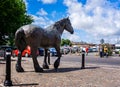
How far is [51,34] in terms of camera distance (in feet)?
57.9

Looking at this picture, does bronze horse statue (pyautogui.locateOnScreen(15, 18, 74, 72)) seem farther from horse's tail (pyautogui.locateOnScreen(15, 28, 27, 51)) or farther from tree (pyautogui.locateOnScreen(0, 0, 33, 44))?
tree (pyautogui.locateOnScreen(0, 0, 33, 44))

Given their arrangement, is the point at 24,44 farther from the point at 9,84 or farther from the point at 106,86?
the point at 106,86

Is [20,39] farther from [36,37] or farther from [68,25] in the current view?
[68,25]

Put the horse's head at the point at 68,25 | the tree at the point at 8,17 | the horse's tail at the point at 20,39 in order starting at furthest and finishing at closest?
the tree at the point at 8,17
the horse's head at the point at 68,25
the horse's tail at the point at 20,39

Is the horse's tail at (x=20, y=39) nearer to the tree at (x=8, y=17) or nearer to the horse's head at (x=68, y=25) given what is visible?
the horse's head at (x=68, y=25)

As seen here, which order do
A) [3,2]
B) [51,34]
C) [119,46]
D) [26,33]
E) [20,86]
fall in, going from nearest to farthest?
[20,86] < [26,33] < [51,34] < [3,2] < [119,46]

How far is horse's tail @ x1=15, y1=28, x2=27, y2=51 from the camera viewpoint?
16625 mm

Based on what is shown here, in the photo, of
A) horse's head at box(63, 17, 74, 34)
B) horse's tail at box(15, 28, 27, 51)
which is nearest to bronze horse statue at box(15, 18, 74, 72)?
horse's tail at box(15, 28, 27, 51)

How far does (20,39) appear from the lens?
17.0m

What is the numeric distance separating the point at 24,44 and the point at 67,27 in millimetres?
3571

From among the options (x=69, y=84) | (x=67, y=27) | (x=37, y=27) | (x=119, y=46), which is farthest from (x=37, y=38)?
(x=119, y=46)

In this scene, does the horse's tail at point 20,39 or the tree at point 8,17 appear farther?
the tree at point 8,17

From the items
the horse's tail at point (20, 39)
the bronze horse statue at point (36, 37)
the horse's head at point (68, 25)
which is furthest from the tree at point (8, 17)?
the horse's tail at point (20, 39)

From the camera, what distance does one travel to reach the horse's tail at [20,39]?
54.5ft
